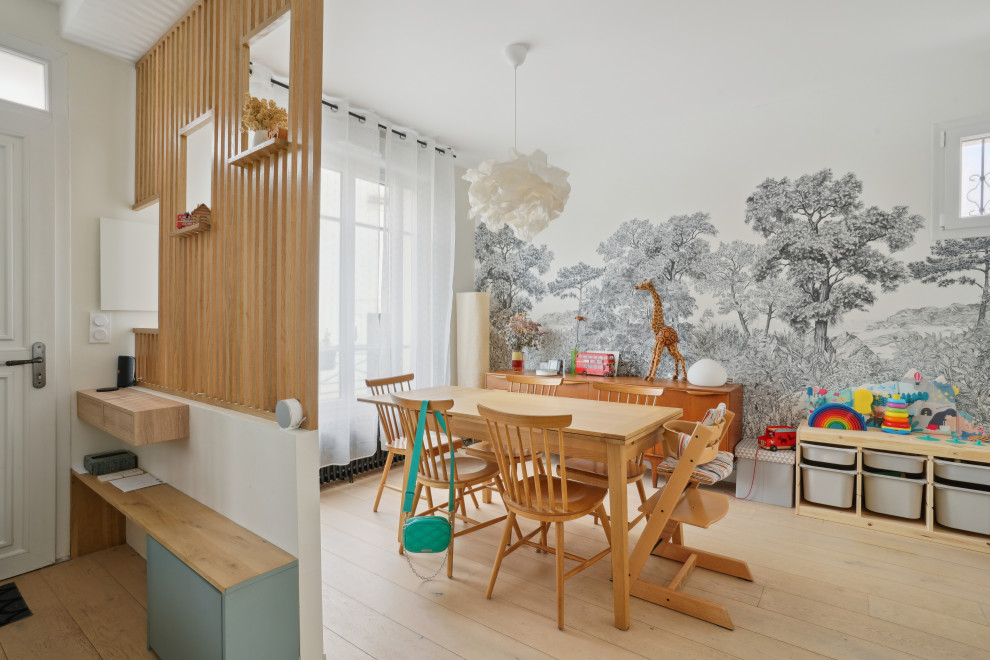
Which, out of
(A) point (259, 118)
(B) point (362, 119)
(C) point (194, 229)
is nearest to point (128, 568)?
(C) point (194, 229)

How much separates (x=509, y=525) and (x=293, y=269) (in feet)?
4.98

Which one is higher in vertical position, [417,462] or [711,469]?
[417,462]

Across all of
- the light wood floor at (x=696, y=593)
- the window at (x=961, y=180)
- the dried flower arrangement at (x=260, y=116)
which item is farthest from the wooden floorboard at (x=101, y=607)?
the window at (x=961, y=180)

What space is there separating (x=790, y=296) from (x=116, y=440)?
4.59 m

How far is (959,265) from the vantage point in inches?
125

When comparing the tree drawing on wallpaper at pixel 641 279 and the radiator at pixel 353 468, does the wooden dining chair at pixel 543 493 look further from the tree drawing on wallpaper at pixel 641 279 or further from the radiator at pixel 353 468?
the tree drawing on wallpaper at pixel 641 279

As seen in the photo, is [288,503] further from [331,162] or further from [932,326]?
[932,326]

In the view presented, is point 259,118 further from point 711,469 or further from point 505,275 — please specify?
point 505,275

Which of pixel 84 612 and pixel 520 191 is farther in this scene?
pixel 520 191

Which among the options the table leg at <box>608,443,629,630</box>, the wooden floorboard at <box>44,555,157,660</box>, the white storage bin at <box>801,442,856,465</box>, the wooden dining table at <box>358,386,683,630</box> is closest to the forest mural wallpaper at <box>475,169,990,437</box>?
the white storage bin at <box>801,442,856,465</box>

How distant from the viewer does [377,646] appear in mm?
1954

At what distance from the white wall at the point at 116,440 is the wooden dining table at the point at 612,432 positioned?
107cm

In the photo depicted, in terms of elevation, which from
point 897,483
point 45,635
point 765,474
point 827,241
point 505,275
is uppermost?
point 827,241

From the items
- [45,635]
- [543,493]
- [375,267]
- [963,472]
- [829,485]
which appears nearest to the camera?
[45,635]
